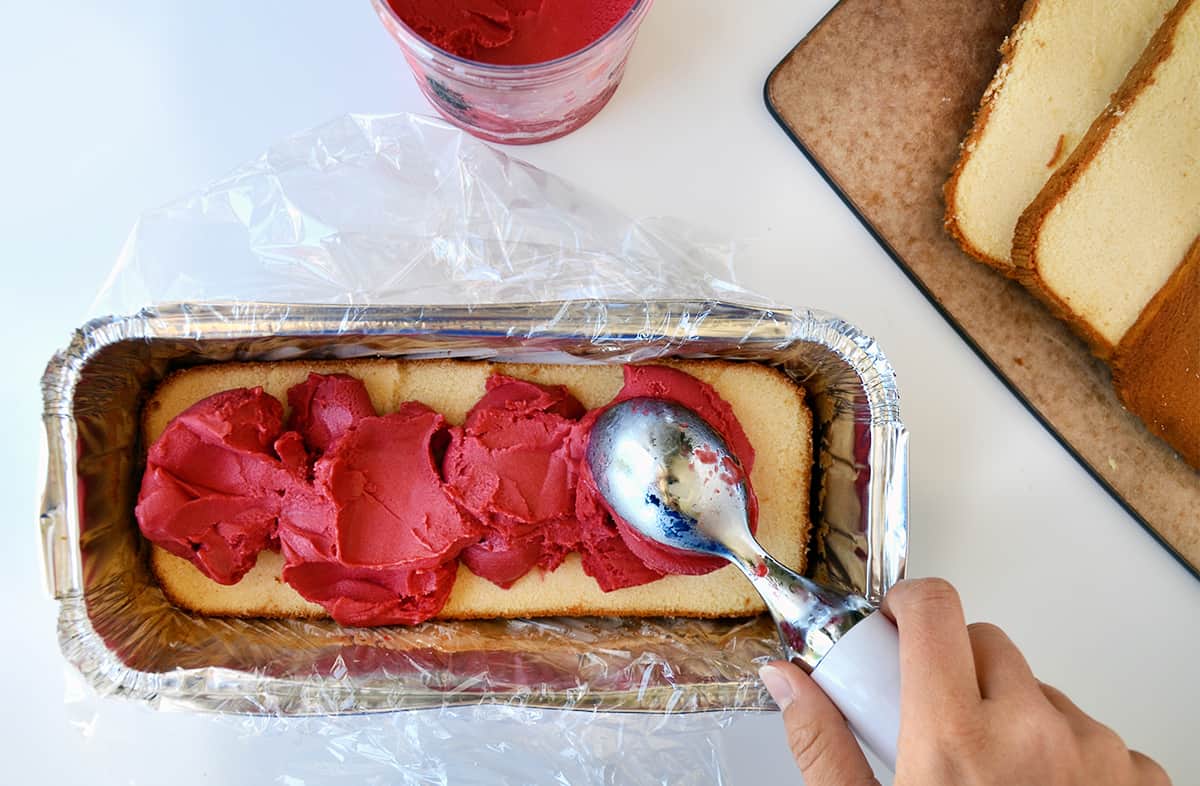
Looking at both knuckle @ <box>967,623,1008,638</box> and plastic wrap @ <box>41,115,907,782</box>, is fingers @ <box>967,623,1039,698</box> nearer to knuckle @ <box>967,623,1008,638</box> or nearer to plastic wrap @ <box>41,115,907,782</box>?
knuckle @ <box>967,623,1008,638</box>

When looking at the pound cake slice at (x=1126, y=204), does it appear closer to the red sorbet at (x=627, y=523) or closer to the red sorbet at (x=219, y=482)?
the red sorbet at (x=627, y=523)

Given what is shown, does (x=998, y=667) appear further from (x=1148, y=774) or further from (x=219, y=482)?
(x=219, y=482)

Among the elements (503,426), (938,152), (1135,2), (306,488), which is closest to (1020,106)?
(938,152)

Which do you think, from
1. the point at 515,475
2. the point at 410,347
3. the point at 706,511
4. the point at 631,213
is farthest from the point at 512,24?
the point at 706,511

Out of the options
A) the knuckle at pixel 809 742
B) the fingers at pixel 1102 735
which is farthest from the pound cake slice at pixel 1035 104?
the knuckle at pixel 809 742

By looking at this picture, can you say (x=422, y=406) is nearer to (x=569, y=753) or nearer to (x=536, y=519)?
(x=536, y=519)

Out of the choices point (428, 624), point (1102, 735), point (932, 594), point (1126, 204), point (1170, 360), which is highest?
point (1126, 204)

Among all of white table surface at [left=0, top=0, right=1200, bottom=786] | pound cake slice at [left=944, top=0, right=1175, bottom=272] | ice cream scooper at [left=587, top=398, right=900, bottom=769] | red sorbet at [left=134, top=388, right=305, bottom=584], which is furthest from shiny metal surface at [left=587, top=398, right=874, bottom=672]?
pound cake slice at [left=944, top=0, right=1175, bottom=272]

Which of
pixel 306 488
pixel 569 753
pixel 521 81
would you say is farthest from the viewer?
pixel 569 753
